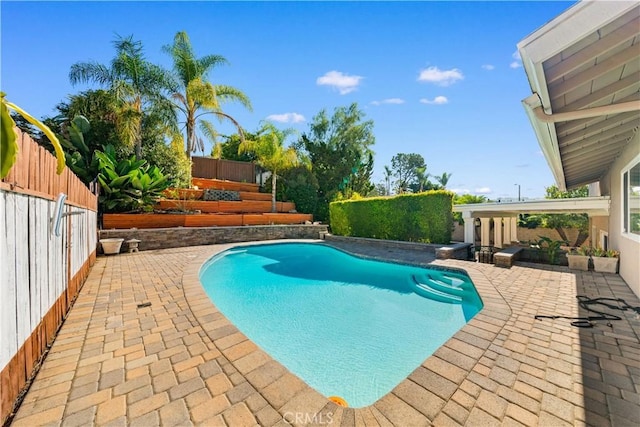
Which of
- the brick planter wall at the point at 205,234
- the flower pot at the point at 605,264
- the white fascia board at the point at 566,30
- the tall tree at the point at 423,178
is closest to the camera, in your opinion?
the white fascia board at the point at 566,30

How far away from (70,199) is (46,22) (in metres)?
4.00

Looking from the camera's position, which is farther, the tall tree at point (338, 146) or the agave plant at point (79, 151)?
the tall tree at point (338, 146)

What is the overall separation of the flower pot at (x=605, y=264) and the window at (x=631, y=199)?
3.23ft

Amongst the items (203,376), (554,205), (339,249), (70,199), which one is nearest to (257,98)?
(339,249)

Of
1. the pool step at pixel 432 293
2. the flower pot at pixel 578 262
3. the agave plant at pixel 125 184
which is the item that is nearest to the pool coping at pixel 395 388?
the pool step at pixel 432 293

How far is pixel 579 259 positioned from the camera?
24.8 ft

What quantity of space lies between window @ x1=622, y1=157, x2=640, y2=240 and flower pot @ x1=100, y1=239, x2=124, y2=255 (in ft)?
48.5

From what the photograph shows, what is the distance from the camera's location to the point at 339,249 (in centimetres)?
1316

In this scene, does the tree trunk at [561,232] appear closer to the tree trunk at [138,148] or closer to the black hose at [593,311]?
the black hose at [593,311]

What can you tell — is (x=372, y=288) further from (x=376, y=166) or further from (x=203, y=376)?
(x=376, y=166)

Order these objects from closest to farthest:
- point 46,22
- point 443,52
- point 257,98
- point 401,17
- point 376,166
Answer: point 46,22 → point 401,17 → point 443,52 → point 257,98 → point 376,166

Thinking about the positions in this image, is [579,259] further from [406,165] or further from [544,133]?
[406,165]

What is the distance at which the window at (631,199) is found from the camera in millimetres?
5336

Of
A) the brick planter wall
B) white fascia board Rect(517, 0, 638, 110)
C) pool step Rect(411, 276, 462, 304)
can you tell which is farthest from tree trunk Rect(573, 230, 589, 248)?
white fascia board Rect(517, 0, 638, 110)
